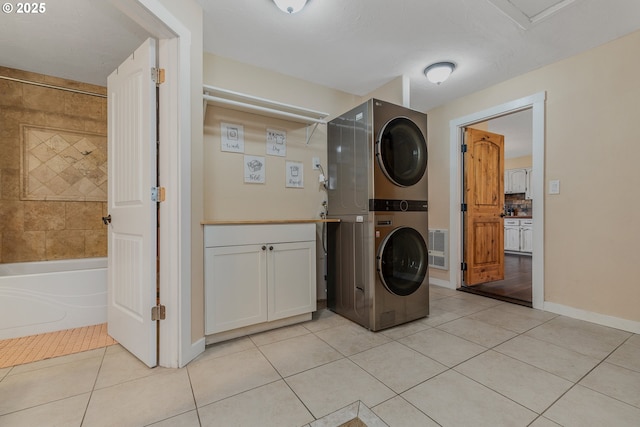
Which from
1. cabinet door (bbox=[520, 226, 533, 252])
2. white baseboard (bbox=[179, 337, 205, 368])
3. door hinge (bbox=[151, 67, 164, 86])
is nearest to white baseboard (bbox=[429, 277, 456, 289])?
white baseboard (bbox=[179, 337, 205, 368])

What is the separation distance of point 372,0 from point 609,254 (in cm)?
280

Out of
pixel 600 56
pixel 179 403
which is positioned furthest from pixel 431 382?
pixel 600 56

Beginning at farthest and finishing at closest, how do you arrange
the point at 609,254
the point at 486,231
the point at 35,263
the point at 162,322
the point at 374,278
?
the point at 486,231 < the point at 35,263 < the point at 609,254 < the point at 374,278 < the point at 162,322

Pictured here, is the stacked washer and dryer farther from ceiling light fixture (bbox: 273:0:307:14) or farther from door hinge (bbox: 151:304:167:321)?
door hinge (bbox: 151:304:167:321)

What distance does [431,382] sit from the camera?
59.4 inches

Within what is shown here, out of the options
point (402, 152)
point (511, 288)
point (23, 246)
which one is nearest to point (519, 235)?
point (511, 288)

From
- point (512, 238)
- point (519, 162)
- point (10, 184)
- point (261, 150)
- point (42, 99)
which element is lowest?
point (512, 238)

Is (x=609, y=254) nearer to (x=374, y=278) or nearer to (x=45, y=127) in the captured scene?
(x=374, y=278)

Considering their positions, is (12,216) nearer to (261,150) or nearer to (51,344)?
(51,344)

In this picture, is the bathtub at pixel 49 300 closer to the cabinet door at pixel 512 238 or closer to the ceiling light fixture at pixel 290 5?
the ceiling light fixture at pixel 290 5

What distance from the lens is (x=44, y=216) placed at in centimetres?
274

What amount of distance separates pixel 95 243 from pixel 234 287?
2027 mm

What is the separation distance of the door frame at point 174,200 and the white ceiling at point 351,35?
507mm

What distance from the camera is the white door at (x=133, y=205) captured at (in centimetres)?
A: 171
